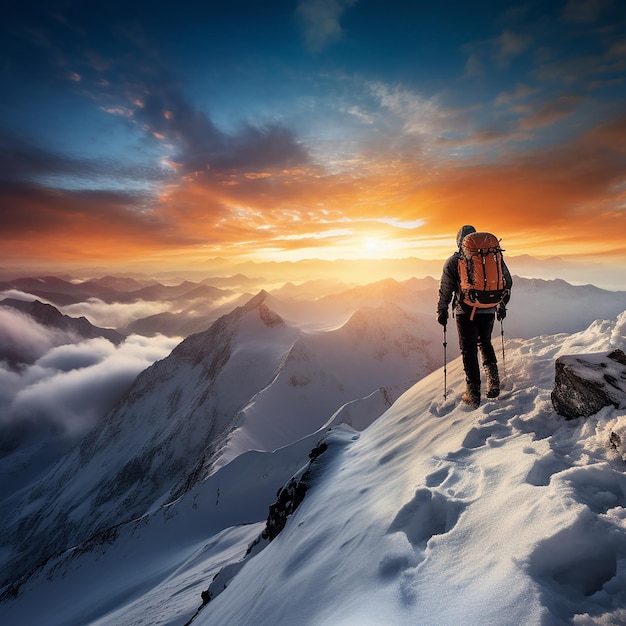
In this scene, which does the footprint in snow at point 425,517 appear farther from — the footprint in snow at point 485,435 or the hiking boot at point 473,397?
Answer: the hiking boot at point 473,397

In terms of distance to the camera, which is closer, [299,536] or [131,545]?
[299,536]

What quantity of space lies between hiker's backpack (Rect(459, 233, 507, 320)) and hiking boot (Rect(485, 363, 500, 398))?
4.94ft

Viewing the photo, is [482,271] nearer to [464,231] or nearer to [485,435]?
[464,231]

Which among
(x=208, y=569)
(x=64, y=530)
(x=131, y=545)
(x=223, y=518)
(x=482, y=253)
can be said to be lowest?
(x=64, y=530)

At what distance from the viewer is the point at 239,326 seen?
114 metres

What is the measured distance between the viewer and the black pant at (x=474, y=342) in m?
8.55

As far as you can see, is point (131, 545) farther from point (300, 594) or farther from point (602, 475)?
point (602, 475)

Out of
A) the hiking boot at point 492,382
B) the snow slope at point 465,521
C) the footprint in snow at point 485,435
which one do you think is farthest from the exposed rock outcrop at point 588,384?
the hiking boot at point 492,382

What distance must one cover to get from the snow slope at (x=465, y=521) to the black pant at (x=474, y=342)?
2.50 ft

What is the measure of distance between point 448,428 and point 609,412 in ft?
10.3

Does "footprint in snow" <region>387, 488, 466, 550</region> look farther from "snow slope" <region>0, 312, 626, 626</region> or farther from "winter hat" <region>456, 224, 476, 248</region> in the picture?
"winter hat" <region>456, 224, 476, 248</region>

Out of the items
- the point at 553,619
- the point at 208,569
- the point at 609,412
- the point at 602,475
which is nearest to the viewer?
the point at 553,619

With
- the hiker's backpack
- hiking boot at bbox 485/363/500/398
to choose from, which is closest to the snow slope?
hiking boot at bbox 485/363/500/398

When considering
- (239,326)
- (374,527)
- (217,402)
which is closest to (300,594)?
(374,527)
